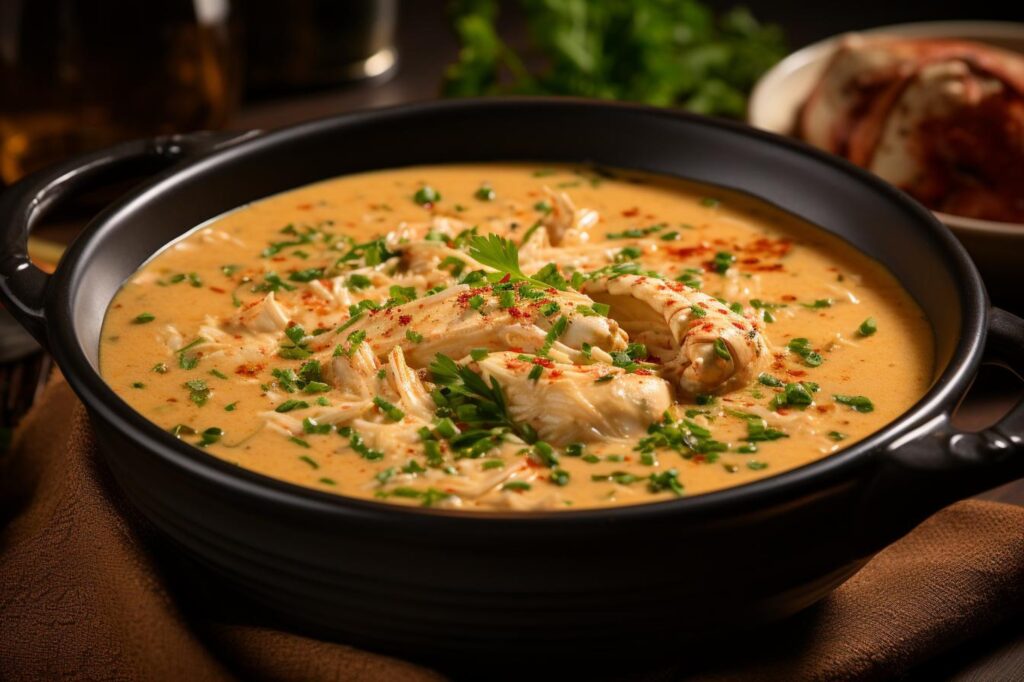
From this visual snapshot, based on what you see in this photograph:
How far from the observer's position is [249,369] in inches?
122

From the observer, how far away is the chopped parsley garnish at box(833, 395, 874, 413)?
297 cm

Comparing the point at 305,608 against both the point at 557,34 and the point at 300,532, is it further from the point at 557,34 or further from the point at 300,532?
the point at 557,34

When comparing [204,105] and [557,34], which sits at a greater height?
[557,34]

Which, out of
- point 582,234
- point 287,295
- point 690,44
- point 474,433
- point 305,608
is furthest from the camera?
point 690,44

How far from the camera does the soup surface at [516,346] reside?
2.72 meters

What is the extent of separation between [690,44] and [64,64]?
2743 mm

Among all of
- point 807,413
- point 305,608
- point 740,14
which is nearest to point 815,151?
point 807,413

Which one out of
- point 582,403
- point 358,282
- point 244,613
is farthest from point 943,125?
point 244,613

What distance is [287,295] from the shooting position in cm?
349

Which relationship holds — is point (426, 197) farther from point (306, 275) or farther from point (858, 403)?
point (858, 403)

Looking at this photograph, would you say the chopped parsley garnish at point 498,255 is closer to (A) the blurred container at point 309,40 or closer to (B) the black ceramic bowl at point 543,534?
(B) the black ceramic bowl at point 543,534

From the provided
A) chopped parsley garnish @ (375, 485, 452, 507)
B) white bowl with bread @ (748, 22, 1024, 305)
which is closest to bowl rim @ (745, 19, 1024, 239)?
white bowl with bread @ (748, 22, 1024, 305)

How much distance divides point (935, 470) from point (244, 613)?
1.40 metres

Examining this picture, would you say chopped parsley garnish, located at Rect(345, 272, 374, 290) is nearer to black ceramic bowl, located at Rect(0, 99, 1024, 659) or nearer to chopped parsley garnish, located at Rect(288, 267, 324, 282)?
chopped parsley garnish, located at Rect(288, 267, 324, 282)
